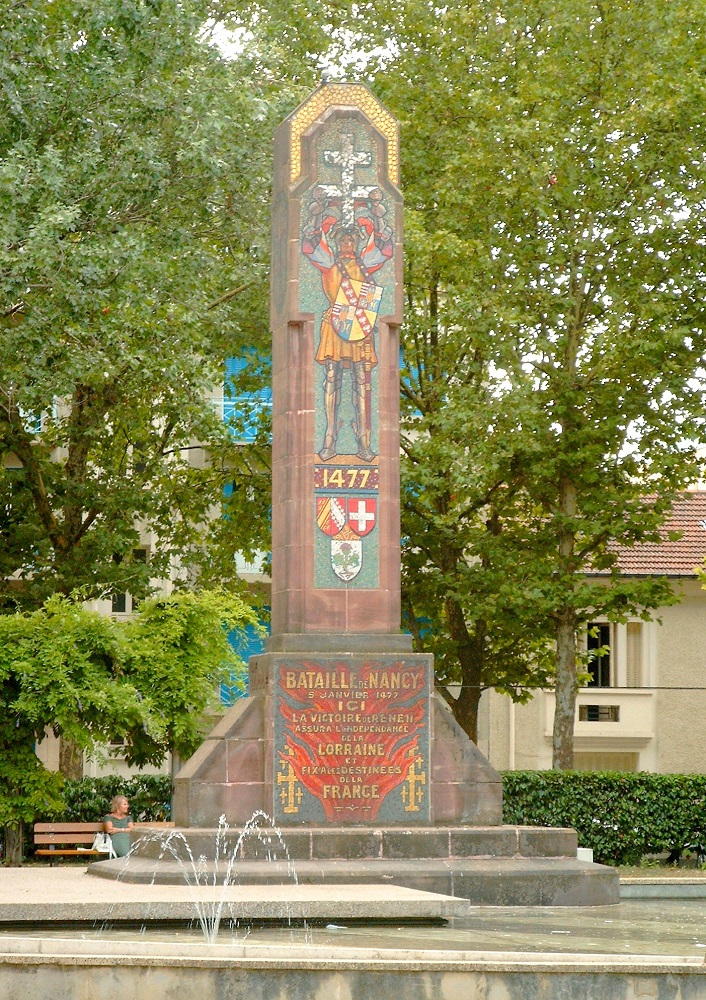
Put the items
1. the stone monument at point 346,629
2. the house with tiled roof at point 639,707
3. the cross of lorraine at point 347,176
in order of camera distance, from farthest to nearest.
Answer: the house with tiled roof at point 639,707 < the cross of lorraine at point 347,176 < the stone monument at point 346,629

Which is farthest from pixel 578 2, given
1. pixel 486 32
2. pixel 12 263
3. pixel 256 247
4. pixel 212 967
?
pixel 212 967

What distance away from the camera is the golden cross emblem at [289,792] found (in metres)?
16.4

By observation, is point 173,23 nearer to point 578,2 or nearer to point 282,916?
point 578,2

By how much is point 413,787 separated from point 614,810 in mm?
10679

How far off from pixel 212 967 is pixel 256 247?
16787 millimetres

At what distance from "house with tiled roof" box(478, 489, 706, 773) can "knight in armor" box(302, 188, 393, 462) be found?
25283 mm

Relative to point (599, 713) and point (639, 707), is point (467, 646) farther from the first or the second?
point (639, 707)

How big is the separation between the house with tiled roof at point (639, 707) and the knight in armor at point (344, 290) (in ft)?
82.9

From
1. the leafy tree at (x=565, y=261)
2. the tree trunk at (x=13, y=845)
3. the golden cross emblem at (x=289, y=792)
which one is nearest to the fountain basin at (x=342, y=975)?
the golden cross emblem at (x=289, y=792)

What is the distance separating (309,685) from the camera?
1666 centimetres

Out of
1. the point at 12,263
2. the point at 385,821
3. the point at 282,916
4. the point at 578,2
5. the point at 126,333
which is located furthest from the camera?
the point at 578,2

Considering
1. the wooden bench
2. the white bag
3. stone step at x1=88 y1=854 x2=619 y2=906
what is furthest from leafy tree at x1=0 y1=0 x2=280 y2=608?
stone step at x1=88 y1=854 x2=619 y2=906

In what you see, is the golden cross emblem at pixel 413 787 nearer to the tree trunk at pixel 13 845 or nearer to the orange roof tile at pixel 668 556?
the tree trunk at pixel 13 845

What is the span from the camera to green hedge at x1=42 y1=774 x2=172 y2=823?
25812 mm
